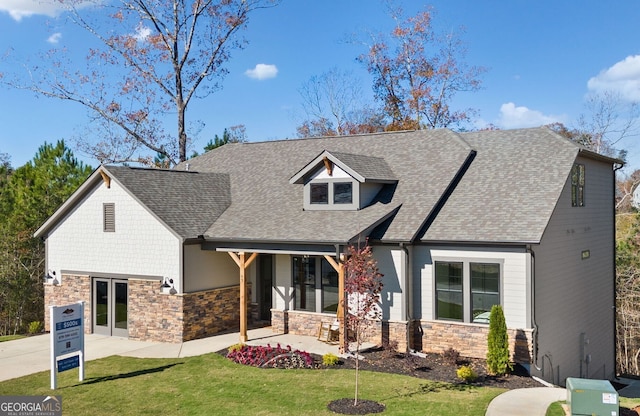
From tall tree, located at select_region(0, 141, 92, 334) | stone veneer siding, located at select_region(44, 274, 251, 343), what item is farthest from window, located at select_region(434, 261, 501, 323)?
tall tree, located at select_region(0, 141, 92, 334)

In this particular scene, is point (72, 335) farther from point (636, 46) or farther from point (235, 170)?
point (636, 46)

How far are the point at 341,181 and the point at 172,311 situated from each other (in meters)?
6.89

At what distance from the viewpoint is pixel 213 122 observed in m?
37.1

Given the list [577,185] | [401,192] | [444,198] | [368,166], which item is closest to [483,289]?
[444,198]

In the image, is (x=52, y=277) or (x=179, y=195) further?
(x=52, y=277)

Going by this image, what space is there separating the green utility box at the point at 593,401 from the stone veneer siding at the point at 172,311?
38.4 feet

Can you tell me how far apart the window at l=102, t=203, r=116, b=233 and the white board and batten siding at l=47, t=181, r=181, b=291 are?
0.35ft

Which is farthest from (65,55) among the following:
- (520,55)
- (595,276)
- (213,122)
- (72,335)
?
(595,276)

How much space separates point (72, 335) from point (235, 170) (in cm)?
1177

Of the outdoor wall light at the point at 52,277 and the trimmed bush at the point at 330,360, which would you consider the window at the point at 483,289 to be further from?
the outdoor wall light at the point at 52,277

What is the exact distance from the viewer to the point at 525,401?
38.9 ft

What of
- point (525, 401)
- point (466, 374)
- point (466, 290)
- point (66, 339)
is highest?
point (466, 290)

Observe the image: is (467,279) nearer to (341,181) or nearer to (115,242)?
(341,181)

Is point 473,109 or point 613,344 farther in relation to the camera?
point 473,109
